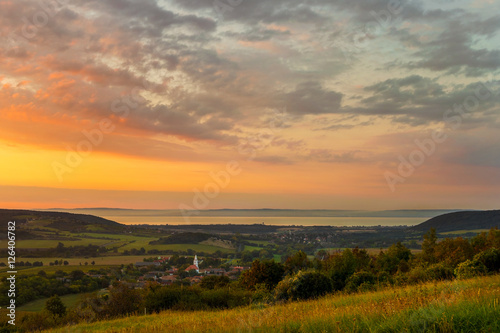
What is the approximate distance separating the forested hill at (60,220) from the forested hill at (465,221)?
373 feet

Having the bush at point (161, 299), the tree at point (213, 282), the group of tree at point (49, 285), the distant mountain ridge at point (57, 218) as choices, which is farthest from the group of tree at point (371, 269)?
the distant mountain ridge at point (57, 218)

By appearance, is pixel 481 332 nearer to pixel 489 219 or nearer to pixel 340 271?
pixel 340 271

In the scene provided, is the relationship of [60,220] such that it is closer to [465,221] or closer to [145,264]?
[145,264]

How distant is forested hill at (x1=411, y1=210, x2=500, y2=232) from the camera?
134m

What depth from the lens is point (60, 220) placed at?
9650 centimetres

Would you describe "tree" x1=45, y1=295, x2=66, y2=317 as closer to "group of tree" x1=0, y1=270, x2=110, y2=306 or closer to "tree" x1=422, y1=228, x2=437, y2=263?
"group of tree" x1=0, y1=270, x2=110, y2=306

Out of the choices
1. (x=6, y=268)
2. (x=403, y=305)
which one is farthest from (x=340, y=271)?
(x=6, y=268)

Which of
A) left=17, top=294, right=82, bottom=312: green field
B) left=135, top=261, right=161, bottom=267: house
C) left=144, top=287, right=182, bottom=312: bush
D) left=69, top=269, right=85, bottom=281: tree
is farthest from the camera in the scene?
left=135, top=261, right=161, bottom=267: house

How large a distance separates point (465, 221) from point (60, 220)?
138 metres

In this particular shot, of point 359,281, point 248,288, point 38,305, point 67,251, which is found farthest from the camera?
point 67,251

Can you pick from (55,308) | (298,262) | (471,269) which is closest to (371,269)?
(298,262)

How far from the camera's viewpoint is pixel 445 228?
13712 cm

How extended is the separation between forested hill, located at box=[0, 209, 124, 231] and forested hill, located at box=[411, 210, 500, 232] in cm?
11378

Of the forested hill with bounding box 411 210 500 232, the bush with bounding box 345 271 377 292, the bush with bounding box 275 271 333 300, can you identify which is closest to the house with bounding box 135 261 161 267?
the bush with bounding box 345 271 377 292
